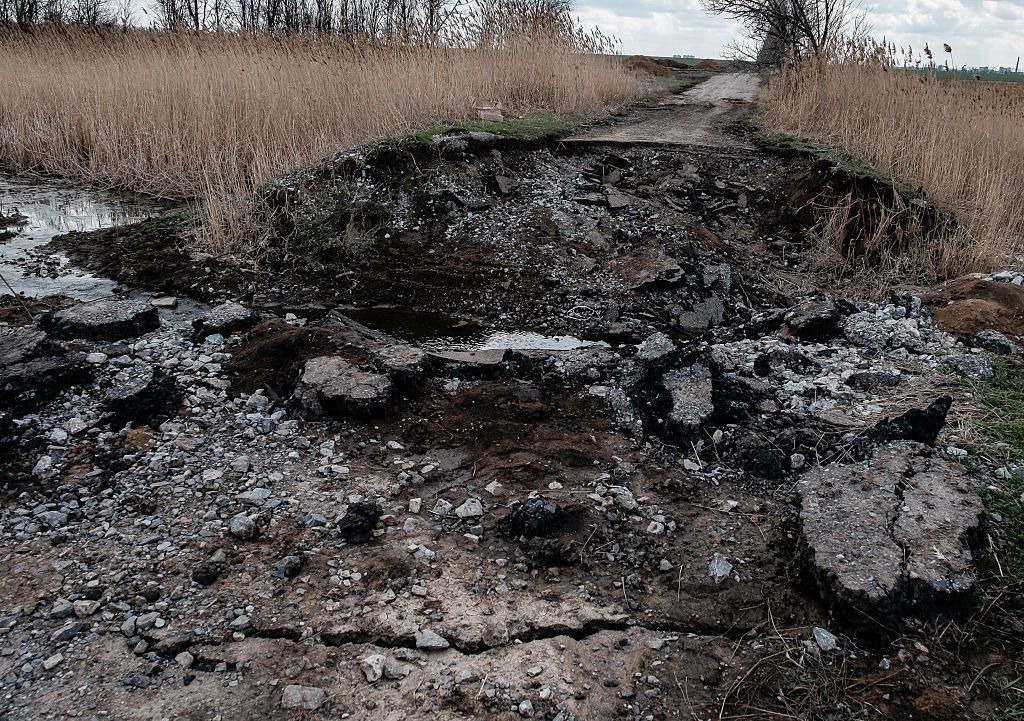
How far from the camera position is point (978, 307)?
4250 mm

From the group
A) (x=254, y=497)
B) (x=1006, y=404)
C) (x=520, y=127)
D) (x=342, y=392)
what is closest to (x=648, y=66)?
(x=520, y=127)

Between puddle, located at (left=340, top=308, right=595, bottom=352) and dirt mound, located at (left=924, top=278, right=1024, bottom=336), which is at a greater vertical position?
dirt mound, located at (left=924, top=278, right=1024, bottom=336)

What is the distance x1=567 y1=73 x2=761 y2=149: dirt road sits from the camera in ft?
25.2

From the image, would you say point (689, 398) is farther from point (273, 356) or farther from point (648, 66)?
point (648, 66)

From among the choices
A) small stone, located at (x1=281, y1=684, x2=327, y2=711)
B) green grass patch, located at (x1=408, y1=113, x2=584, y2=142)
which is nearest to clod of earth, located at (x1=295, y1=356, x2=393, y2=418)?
small stone, located at (x1=281, y1=684, x2=327, y2=711)

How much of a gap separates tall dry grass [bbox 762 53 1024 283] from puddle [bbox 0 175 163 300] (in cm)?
580

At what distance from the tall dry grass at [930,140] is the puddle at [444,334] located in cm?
277

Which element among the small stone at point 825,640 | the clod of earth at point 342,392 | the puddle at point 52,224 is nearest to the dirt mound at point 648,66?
the puddle at point 52,224

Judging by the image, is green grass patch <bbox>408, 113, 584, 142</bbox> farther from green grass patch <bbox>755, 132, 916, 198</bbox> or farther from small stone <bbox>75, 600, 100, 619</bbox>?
small stone <bbox>75, 600, 100, 619</bbox>

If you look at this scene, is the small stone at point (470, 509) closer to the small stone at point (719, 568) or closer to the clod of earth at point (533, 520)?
the clod of earth at point (533, 520)

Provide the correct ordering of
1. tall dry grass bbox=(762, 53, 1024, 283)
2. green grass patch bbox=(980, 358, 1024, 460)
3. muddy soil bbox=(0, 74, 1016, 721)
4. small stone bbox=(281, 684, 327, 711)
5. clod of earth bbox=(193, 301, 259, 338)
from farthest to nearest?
tall dry grass bbox=(762, 53, 1024, 283)
clod of earth bbox=(193, 301, 259, 338)
green grass patch bbox=(980, 358, 1024, 460)
muddy soil bbox=(0, 74, 1016, 721)
small stone bbox=(281, 684, 327, 711)

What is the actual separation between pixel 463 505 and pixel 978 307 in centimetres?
348

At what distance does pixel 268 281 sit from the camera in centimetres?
523

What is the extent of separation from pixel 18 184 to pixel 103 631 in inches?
267
